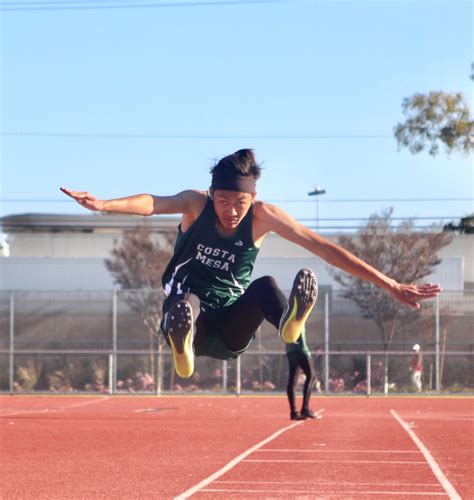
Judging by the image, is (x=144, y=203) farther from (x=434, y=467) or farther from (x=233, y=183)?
(x=434, y=467)

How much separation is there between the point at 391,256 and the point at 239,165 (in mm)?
26244

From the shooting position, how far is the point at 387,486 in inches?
448

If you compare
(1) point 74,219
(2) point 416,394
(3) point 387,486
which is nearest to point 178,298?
(3) point 387,486

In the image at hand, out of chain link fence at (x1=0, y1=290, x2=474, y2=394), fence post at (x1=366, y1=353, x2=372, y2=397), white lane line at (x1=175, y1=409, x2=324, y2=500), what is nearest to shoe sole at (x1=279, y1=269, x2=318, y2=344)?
white lane line at (x1=175, y1=409, x2=324, y2=500)

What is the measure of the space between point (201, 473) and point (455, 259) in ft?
77.8

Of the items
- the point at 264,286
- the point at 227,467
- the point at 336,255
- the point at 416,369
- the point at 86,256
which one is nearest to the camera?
the point at 336,255

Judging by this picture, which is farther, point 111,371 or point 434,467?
point 111,371

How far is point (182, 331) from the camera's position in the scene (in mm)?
6953

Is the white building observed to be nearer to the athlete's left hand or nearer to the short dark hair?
the short dark hair

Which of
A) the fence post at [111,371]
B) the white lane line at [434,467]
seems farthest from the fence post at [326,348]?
the white lane line at [434,467]

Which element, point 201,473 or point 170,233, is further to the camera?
point 170,233

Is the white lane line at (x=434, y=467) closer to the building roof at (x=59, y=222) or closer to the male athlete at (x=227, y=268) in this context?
the male athlete at (x=227, y=268)

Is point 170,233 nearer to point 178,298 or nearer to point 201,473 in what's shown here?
point 201,473

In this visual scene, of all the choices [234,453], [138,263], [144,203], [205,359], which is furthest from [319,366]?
[144,203]
